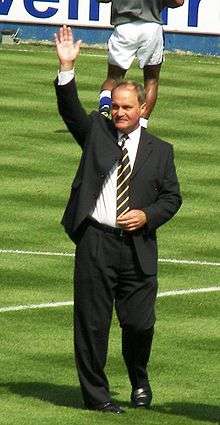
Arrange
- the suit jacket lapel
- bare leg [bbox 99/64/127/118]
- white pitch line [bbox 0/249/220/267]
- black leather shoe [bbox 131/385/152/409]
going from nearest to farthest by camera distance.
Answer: the suit jacket lapel → black leather shoe [bbox 131/385/152/409] → white pitch line [bbox 0/249/220/267] → bare leg [bbox 99/64/127/118]

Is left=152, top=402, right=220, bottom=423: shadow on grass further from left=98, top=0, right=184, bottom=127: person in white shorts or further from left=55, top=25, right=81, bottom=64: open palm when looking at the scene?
left=98, top=0, right=184, bottom=127: person in white shorts

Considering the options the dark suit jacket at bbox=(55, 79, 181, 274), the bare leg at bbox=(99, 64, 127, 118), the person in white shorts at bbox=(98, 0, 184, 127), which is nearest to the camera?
the dark suit jacket at bbox=(55, 79, 181, 274)

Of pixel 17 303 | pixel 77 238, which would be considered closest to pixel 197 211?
pixel 17 303

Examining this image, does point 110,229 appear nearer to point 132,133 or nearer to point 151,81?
point 132,133

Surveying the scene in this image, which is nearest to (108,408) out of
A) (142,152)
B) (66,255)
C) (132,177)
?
(132,177)

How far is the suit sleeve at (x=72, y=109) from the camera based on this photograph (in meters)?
11.4

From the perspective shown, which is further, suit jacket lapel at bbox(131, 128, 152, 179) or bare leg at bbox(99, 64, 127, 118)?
bare leg at bbox(99, 64, 127, 118)

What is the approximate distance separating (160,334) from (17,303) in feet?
4.55

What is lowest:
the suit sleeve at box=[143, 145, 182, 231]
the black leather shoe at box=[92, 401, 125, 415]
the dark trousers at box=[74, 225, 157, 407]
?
the black leather shoe at box=[92, 401, 125, 415]

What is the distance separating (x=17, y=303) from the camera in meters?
14.7

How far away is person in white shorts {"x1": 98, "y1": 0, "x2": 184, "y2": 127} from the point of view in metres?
22.3

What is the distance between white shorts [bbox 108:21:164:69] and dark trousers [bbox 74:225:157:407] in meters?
10.9

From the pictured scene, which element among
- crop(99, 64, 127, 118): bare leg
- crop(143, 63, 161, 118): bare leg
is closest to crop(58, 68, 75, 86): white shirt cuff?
crop(99, 64, 127, 118): bare leg

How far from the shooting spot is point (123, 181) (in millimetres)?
11492
